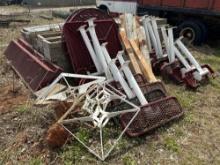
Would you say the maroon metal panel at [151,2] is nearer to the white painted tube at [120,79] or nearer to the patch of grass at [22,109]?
the white painted tube at [120,79]

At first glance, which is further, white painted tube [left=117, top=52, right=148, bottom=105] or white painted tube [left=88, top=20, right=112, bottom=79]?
white painted tube [left=88, top=20, right=112, bottom=79]

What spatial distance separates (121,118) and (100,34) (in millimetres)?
2618

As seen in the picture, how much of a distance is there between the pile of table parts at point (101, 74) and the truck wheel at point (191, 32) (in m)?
3.24

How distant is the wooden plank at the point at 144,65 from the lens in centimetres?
567

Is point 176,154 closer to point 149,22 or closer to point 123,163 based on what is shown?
point 123,163

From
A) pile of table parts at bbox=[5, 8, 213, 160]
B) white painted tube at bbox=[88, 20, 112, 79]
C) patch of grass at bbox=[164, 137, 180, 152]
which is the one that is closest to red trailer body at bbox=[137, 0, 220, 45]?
pile of table parts at bbox=[5, 8, 213, 160]

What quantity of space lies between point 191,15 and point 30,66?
20.5 ft

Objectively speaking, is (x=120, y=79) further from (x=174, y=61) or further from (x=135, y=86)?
(x=174, y=61)

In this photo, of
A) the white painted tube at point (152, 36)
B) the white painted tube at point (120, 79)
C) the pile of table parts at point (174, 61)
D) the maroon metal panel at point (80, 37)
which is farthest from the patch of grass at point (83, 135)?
the white painted tube at point (152, 36)

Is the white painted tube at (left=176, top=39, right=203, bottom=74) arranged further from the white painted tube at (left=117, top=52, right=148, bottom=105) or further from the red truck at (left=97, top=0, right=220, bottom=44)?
the red truck at (left=97, top=0, right=220, bottom=44)

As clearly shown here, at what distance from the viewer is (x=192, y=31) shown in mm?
10219

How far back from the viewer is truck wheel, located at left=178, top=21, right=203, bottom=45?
33.0 ft

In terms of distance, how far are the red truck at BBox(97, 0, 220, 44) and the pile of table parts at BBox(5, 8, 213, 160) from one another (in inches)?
129

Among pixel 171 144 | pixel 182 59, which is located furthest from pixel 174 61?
pixel 171 144
